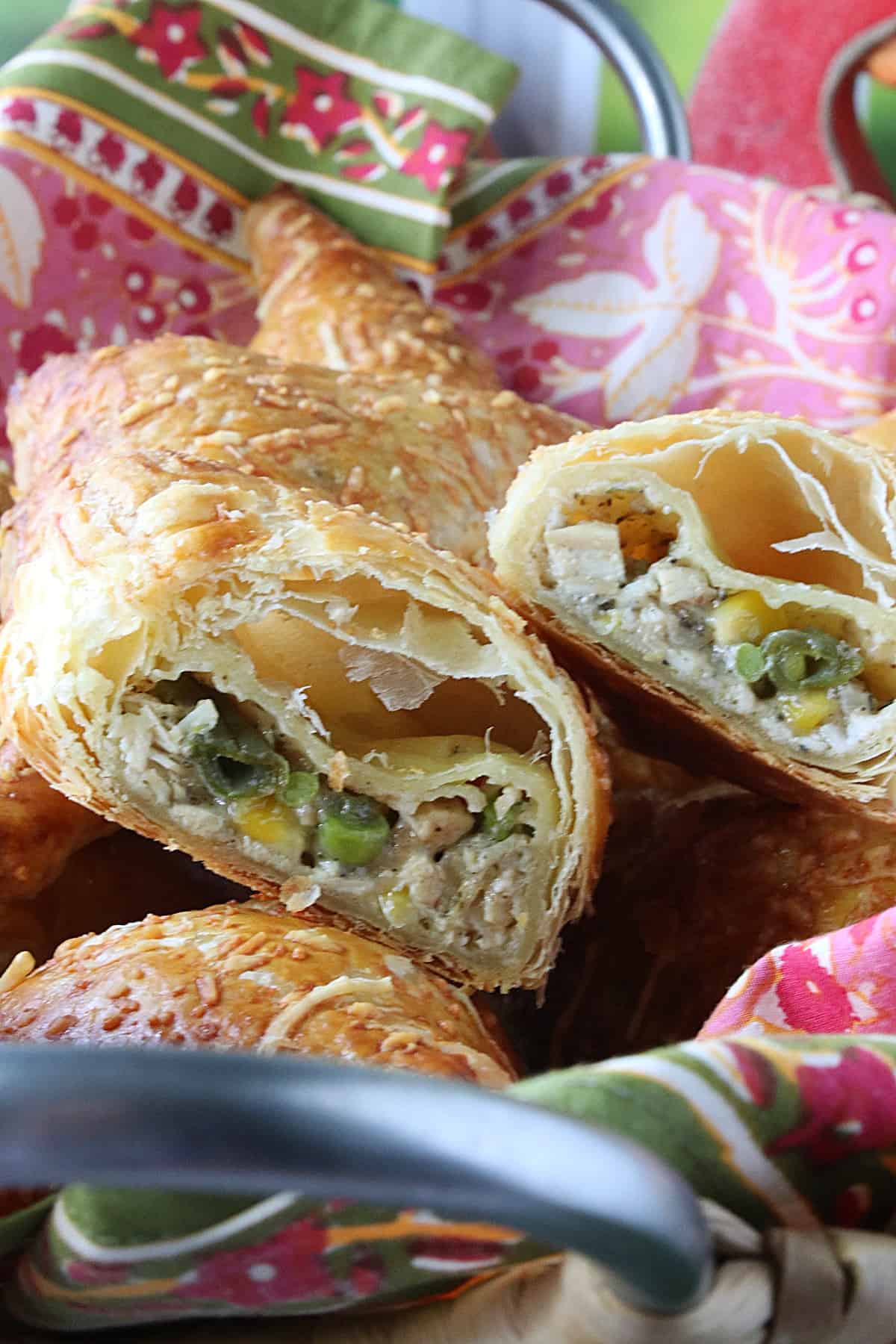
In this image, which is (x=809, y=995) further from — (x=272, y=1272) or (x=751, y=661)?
(x=272, y=1272)

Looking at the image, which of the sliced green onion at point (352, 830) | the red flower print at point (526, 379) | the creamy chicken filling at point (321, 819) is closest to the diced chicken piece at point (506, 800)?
the creamy chicken filling at point (321, 819)

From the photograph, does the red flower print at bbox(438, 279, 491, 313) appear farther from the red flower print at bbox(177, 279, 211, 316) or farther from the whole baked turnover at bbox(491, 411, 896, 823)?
the whole baked turnover at bbox(491, 411, 896, 823)

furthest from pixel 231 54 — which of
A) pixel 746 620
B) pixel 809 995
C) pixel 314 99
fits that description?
pixel 809 995

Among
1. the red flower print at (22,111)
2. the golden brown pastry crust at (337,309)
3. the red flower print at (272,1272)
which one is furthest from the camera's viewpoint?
the red flower print at (22,111)

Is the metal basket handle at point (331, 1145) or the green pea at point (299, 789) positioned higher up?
the metal basket handle at point (331, 1145)

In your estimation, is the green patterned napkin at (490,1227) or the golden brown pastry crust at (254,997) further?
the golden brown pastry crust at (254,997)

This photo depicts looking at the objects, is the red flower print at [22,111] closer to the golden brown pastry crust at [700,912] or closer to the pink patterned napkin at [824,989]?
the golden brown pastry crust at [700,912]

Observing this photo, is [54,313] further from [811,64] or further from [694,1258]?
[811,64]
